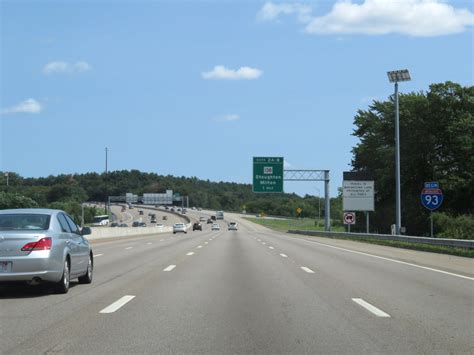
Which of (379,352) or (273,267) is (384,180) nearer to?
(273,267)

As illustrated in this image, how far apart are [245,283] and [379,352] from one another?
7.78 m

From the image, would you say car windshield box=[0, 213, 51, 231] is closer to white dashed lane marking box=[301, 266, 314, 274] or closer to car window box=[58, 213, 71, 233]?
car window box=[58, 213, 71, 233]

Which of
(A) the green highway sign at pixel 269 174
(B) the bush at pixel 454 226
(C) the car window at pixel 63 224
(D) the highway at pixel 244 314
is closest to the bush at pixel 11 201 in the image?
(A) the green highway sign at pixel 269 174

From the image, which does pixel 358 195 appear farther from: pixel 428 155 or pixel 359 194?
pixel 428 155

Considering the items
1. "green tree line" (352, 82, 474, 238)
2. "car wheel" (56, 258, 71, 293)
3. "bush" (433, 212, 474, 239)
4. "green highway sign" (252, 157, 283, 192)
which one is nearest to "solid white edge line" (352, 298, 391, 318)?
"car wheel" (56, 258, 71, 293)

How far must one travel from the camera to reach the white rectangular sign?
191 feet

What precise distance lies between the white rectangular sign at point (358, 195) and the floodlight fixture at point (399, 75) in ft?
46.9

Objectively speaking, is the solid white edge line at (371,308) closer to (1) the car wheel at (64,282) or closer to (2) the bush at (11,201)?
(1) the car wheel at (64,282)

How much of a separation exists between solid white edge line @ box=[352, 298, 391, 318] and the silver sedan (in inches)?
222

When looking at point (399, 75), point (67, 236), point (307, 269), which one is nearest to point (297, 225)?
point (399, 75)

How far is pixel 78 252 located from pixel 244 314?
4938 millimetres

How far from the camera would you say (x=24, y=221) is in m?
12.5

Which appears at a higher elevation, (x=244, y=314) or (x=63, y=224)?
(x=63, y=224)

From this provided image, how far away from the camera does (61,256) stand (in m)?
12.3
